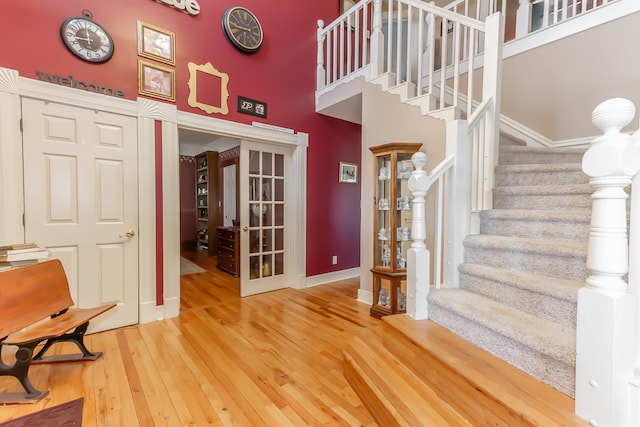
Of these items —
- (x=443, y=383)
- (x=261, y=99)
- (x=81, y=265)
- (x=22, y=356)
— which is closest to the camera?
(x=443, y=383)

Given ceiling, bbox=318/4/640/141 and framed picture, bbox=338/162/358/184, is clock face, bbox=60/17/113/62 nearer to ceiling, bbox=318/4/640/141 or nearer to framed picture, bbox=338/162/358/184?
ceiling, bbox=318/4/640/141

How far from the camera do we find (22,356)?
5.27 ft

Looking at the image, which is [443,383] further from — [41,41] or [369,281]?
[41,41]

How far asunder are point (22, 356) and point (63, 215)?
1.11 m

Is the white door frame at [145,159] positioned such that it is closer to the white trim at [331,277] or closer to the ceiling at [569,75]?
the white trim at [331,277]

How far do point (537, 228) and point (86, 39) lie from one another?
11.6 ft

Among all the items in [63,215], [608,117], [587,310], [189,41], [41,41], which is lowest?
[587,310]

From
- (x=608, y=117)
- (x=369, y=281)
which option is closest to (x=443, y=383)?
(x=608, y=117)

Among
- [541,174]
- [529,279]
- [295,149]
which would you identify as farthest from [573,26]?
[295,149]

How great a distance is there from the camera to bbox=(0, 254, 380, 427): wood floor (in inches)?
58.2

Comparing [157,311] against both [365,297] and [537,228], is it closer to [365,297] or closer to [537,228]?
[365,297]

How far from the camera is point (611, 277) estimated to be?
829 mm

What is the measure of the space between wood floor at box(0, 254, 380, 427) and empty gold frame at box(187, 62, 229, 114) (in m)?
2.10

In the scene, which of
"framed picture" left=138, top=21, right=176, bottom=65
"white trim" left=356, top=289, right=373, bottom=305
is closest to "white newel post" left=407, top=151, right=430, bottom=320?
"white trim" left=356, top=289, right=373, bottom=305
